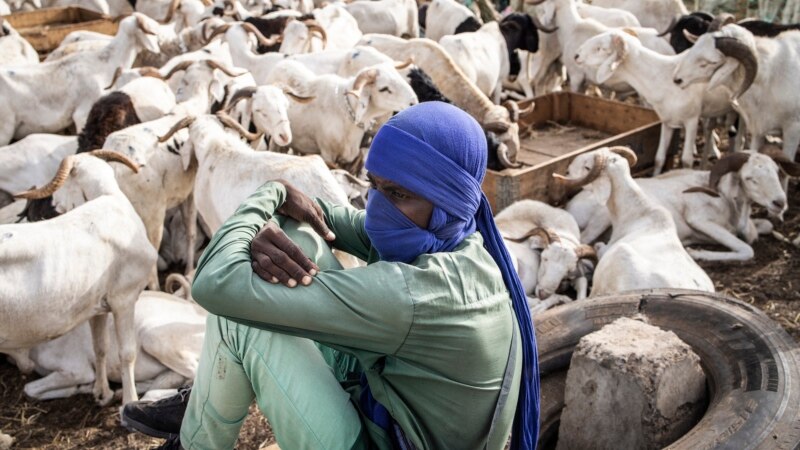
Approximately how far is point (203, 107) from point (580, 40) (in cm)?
520

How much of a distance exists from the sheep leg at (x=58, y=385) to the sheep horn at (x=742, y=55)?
19.5 ft

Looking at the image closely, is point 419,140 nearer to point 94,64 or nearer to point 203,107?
point 203,107

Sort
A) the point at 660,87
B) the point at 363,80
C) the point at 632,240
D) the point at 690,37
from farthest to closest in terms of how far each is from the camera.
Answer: the point at 690,37
the point at 660,87
the point at 363,80
the point at 632,240

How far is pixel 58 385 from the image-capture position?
4801 mm

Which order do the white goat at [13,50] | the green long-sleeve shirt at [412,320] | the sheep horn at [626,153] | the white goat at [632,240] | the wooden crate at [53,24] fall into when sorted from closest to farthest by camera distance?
the green long-sleeve shirt at [412,320] < the white goat at [632,240] < the sheep horn at [626,153] < the white goat at [13,50] < the wooden crate at [53,24]

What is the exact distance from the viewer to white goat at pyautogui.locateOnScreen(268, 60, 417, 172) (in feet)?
22.8

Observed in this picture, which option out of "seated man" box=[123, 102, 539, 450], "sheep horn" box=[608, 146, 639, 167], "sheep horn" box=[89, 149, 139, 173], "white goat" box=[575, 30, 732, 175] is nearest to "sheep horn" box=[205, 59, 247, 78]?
"sheep horn" box=[89, 149, 139, 173]

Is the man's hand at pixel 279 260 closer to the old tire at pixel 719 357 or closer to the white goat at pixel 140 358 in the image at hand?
the old tire at pixel 719 357

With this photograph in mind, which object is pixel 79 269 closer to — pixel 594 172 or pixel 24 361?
pixel 24 361

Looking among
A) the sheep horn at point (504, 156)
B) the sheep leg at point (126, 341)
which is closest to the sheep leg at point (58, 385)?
the sheep leg at point (126, 341)

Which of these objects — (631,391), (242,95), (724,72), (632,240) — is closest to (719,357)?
(631,391)

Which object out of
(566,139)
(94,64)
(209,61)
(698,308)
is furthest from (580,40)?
(698,308)

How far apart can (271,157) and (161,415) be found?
2.42m

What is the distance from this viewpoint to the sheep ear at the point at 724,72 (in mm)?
7289
